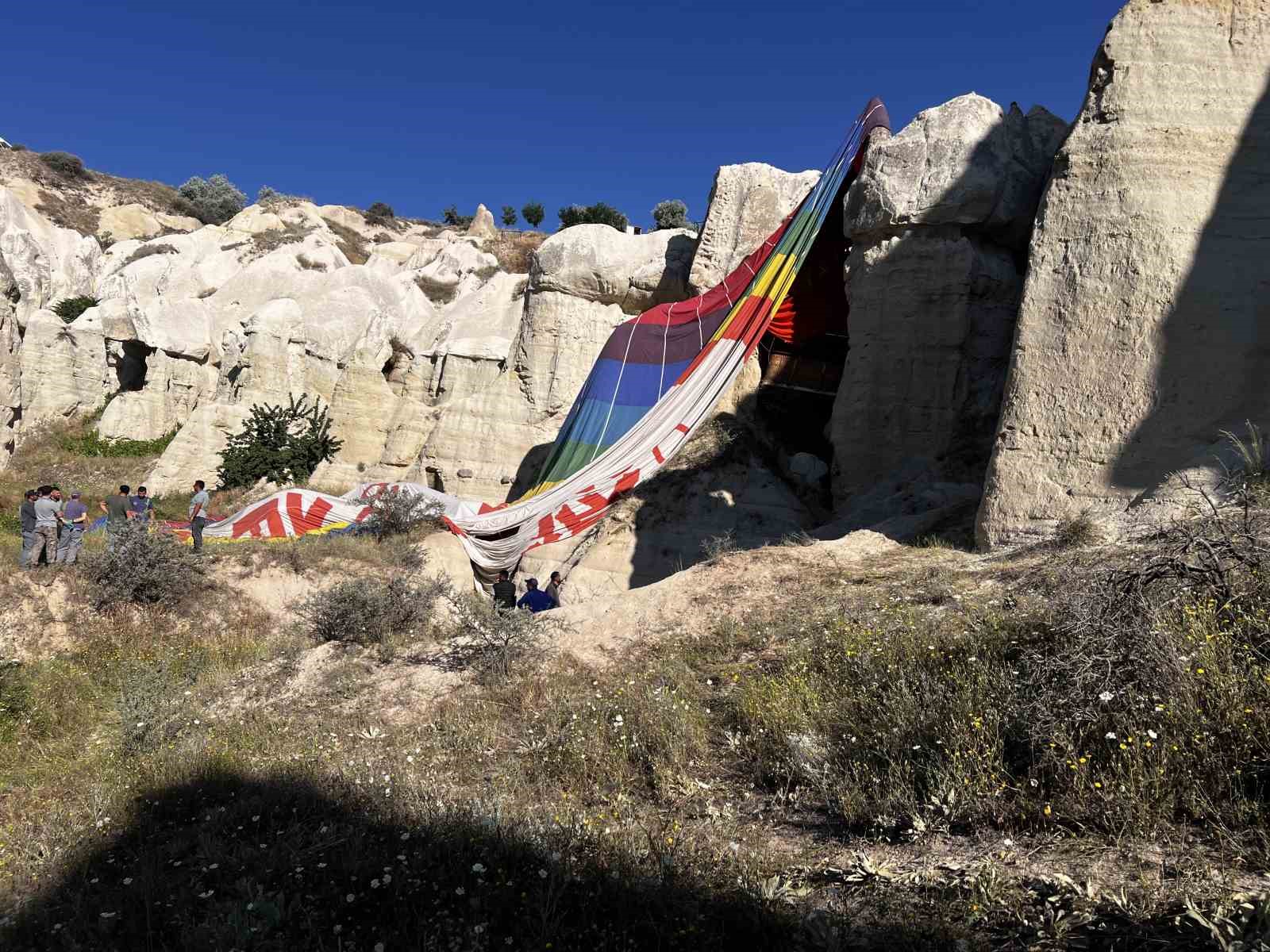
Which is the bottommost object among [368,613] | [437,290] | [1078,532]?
[368,613]

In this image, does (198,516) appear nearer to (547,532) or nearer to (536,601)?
(547,532)

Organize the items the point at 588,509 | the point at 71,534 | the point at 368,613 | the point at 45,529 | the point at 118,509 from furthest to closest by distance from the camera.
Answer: the point at 588,509
the point at 118,509
the point at 71,534
the point at 45,529
the point at 368,613

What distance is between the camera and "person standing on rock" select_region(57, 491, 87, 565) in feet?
→ 30.5

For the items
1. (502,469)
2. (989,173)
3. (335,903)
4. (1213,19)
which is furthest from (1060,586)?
(502,469)

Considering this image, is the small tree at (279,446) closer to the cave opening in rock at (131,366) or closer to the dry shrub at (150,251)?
the cave opening in rock at (131,366)

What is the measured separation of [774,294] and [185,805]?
10701mm

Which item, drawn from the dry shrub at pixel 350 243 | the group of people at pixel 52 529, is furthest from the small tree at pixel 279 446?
the dry shrub at pixel 350 243

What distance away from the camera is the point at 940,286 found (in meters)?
11.3

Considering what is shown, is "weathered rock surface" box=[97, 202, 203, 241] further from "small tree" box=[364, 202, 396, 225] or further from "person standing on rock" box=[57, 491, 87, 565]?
"person standing on rock" box=[57, 491, 87, 565]

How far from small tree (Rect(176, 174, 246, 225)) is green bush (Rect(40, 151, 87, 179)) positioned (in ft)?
16.5

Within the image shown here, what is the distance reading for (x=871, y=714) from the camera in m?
3.68

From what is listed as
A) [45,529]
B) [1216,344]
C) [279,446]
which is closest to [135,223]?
[279,446]

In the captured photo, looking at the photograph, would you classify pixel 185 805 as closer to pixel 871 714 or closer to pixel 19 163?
pixel 871 714

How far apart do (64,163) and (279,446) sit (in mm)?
33748
